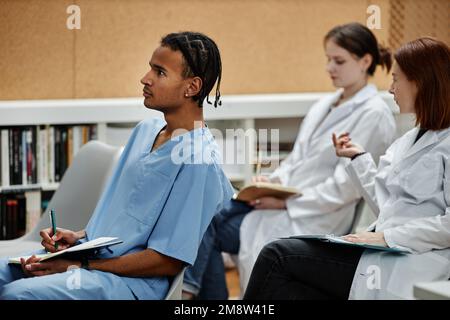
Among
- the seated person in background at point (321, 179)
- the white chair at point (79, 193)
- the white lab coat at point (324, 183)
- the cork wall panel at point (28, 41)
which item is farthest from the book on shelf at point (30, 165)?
the cork wall panel at point (28, 41)

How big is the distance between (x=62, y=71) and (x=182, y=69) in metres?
0.57

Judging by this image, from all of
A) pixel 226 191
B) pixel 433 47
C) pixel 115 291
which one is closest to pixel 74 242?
pixel 115 291

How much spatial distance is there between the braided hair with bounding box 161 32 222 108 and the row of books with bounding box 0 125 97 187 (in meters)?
1.30

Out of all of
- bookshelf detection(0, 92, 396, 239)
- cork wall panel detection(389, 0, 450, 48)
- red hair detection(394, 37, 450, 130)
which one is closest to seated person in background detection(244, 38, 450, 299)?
red hair detection(394, 37, 450, 130)

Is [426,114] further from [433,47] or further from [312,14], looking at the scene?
[312,14]

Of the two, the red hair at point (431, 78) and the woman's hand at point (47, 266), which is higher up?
the red hair at point (431, 78)

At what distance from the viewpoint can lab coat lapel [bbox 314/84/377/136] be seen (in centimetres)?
268

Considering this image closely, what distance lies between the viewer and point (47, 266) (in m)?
1.69

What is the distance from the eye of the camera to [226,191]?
1.75 m

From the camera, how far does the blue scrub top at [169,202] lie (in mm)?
1669

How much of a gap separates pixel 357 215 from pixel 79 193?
2.99 ft

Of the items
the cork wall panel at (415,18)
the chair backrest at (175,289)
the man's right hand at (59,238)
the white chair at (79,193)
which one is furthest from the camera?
the cork wall panel at (415,18)

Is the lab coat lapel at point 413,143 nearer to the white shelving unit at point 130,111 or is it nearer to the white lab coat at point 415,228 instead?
the white lab coat at point 415,228

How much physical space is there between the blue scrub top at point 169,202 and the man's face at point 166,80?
3.3 inches
